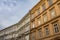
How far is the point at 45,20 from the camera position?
2434cm

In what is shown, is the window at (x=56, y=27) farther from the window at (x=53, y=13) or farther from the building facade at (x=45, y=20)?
the window at (x=53, y=13)

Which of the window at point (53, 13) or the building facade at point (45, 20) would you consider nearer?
the building facade at point (45, 20)

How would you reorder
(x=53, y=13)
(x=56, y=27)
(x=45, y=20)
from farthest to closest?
1. (x=45, y=20)
2. (x=53, y=13)
3. (x=56, y=27)

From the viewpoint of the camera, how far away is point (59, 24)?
64.8ft

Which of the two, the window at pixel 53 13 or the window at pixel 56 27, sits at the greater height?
the window at pixel 53 13

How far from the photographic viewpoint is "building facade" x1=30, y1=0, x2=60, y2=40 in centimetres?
2061

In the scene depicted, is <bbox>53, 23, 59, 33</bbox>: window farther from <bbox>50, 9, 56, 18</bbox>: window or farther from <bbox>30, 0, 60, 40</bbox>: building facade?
<bbox>50, 9, 56, 18</bbox>: window

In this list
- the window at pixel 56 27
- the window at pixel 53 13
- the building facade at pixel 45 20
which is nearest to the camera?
the window at pixel 56 27

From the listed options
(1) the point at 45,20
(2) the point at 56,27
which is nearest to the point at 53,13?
(1) the point at 45,20

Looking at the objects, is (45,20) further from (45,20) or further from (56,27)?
(56,27)

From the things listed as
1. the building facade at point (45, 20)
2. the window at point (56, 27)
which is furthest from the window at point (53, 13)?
the window at point (56, 27)

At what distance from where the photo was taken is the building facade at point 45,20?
20.6m

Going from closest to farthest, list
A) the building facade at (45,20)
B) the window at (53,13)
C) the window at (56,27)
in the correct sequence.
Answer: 1. the window at (56,27)
2. the building facade at (45,20)
3. the window at (53,13)

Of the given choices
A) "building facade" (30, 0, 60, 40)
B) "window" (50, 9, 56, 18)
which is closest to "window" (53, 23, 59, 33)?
"building facade" (30, 0, 60, 40)
